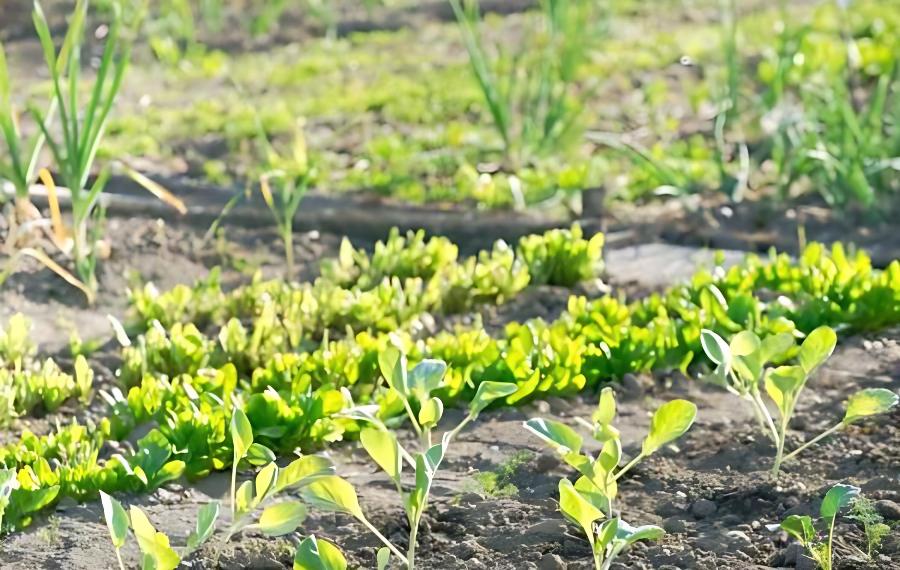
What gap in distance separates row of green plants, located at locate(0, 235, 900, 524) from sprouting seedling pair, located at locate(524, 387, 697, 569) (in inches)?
16.5

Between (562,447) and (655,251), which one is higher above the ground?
(562,447)

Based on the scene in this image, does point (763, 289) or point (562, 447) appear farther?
point (763, 289)

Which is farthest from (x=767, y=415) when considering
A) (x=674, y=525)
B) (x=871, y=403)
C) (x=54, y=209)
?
(x=54, y=209)

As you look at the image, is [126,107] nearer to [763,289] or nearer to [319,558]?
[763,289]

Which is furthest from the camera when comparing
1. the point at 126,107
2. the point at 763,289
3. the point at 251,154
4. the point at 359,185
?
the point at 126,107

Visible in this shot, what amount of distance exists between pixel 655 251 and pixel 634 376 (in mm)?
1394

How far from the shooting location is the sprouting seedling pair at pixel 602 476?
244 centimetres

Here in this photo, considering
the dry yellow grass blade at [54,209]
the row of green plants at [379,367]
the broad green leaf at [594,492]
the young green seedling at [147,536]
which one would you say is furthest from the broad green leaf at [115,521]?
the dry yellow grass blade at [54,209]

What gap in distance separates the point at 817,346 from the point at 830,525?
1.59 feet

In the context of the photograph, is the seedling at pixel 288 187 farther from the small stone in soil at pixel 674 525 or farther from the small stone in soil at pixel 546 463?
the small stone in soil at pixel 674 525

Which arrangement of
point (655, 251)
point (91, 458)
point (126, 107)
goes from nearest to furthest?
point (91, 458) → point (655, 251) → point (126, 107)

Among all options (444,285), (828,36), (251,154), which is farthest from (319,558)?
(828,36)

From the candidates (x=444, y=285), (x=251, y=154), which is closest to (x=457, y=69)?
(x=251, y=154)

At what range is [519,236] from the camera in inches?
203
